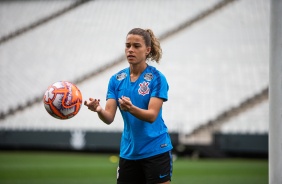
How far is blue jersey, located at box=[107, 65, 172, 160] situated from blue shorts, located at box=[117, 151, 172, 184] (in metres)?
0.05

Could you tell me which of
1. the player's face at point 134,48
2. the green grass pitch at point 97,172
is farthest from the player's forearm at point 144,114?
the green grass pitch at point 97,172

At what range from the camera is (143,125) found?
4410 millimetres

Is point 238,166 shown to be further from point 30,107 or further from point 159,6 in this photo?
point 159,6

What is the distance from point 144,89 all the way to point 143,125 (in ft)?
0.96

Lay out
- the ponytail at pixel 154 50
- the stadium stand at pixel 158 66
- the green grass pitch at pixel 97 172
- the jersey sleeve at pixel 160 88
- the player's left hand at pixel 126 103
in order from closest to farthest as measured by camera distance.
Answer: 1. the player's left hand at pixel 126 103
2. the jersey sleeve at pixel 160 88
3. the ponytail at pixel 154 50
4. the green grass pitch at pixel 97 172
5. the stadium stand at pixel 158 66

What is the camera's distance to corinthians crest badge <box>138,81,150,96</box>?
4414 mm

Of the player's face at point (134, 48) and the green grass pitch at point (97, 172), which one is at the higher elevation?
the player's face at point (134, 48)

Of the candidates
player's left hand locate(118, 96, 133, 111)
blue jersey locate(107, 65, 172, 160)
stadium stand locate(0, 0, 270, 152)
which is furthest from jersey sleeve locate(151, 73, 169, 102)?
stadium stand locate(0, 0, 270, 152)

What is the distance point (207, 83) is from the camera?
18.8 m

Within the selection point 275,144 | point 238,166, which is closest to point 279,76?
point 275,144

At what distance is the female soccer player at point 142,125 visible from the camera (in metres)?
4.39

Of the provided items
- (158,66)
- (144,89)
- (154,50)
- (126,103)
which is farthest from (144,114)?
(158,66)

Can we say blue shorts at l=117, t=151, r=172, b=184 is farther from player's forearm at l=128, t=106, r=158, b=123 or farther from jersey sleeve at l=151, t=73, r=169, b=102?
jersey sleeve at l=151, t=73, r=169, b=102

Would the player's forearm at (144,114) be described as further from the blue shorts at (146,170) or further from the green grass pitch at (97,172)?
the green grass pitch at (97,172)
